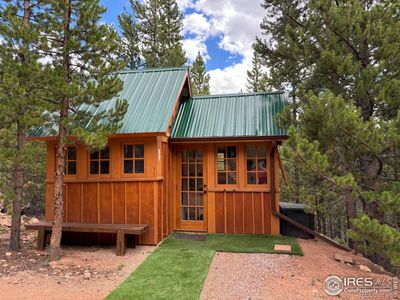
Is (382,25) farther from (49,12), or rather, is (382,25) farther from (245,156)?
(49,12)

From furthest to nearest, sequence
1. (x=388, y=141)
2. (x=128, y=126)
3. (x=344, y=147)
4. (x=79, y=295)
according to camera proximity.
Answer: (x=128, y=126)
(x=344, y=147)
(x=388, y=141)
(x=79, y=295)

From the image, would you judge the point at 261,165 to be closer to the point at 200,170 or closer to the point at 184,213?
the point at 200,170

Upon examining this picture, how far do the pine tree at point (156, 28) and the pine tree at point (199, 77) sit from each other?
3832 mm

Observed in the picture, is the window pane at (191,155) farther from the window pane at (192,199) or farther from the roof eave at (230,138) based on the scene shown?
the window pane at (192,199)

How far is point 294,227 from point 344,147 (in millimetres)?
2378

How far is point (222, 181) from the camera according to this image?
267 inches

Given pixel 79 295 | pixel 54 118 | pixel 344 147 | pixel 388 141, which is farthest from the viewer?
pixel 344 147

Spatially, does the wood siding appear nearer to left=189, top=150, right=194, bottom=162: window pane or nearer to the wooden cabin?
the wooden cabin

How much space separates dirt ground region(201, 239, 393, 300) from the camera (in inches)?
144

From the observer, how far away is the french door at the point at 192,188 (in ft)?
22.6

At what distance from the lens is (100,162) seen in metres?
6.25

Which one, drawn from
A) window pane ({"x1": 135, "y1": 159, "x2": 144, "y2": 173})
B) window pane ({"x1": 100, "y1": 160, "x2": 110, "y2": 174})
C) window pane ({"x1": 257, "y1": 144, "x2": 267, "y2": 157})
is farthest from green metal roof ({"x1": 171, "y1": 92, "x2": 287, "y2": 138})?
window pane ({"x1": 100, "y1": 160, "x2": 110, "y2": 174})

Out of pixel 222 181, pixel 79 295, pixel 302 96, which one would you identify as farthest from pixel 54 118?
pixel 302 96

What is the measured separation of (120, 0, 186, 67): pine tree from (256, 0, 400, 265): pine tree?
1105cm
